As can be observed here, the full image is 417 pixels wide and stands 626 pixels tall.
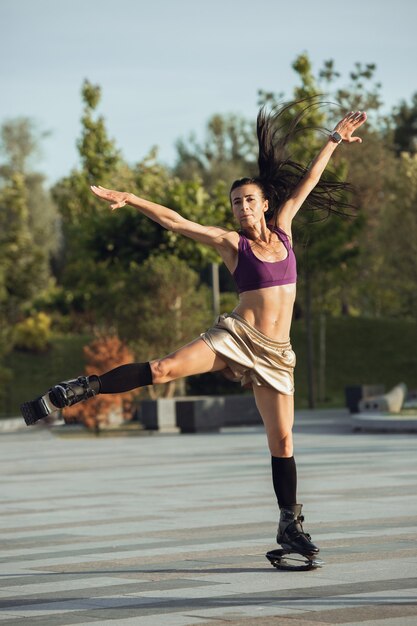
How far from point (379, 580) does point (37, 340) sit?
45674 millimetres

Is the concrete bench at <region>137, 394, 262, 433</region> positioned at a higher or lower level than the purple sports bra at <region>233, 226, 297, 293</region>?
lower

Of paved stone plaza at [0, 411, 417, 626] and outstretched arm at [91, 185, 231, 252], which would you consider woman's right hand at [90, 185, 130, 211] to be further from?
paved stone plaza at [0, 411, 417, 626]

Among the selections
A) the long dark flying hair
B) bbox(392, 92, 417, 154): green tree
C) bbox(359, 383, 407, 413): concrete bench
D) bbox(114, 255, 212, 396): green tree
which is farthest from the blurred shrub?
bbox(392, 92, 417, 154): green tree

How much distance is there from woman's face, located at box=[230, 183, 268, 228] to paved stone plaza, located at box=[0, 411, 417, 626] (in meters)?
2.03

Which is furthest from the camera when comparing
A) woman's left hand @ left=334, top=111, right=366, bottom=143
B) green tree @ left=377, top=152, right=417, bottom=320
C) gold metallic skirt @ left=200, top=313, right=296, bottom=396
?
green tree @ left=377, top=152, right=417, bottom=320

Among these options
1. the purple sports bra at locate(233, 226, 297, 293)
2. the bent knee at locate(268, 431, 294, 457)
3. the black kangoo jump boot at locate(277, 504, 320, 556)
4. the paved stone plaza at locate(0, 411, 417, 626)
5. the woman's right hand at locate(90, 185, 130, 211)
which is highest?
the woman's right hand at locate(90, 185, 130, 211)

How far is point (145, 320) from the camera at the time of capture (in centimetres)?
3406

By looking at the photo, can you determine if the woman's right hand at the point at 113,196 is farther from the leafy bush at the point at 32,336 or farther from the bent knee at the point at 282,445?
the leafy bush at the point at 32,336

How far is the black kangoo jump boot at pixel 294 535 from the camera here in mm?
7449

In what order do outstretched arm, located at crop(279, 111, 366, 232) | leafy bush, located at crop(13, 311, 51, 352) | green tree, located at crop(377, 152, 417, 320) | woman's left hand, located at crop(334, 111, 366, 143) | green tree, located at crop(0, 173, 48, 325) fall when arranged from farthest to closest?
leafy bush, located at crop(13, 311, 51, 352), green tree, located at crop(0, 173, 48, 325), green tree, located at crop(377, 152, 417, 320), woman's left hand, located at crop(334, 111, 366, 143), outstretched arm, located at crop(279, 111, 366, 232)

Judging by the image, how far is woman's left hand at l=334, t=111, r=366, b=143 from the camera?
8.28 metres

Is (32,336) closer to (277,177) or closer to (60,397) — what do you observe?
(277,177)

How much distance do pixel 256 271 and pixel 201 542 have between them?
2259 millimetres

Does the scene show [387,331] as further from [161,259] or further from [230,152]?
[230,152]
